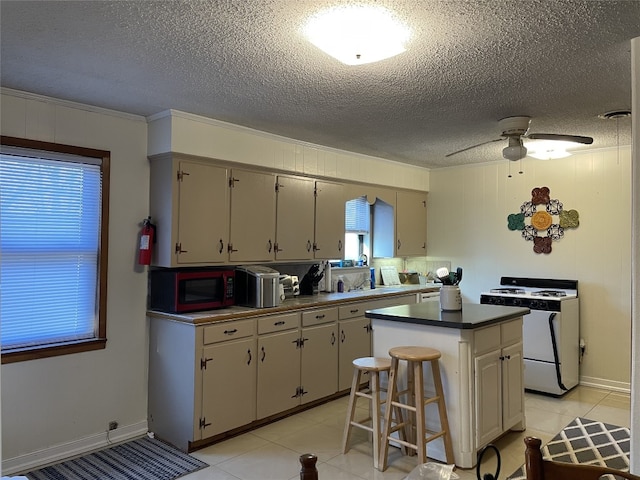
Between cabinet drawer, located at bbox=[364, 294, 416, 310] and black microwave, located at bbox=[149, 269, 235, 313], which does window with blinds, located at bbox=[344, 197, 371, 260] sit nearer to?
cabinet drawer, located at bbox=[364, 294, 416, 310]

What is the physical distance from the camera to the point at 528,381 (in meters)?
4.54

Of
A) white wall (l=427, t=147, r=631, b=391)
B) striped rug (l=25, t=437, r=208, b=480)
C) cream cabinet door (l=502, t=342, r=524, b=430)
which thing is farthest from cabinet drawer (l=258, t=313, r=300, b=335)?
white wall (l=427, t=147, r=631, b=391)

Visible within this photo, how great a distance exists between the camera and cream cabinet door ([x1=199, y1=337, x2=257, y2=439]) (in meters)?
3.34

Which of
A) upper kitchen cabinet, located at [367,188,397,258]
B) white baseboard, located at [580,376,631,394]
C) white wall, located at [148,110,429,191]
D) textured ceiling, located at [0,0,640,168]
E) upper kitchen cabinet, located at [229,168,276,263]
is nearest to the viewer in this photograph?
textured ceiling, located at [0,0,640,168]

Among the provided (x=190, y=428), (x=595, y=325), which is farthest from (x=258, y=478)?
(x=595, y=325)

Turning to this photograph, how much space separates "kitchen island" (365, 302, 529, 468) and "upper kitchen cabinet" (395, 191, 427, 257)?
7.29 feet

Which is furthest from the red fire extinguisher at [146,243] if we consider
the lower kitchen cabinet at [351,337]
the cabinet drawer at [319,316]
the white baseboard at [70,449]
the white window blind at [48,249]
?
the lower kitchen cabinet at [351,337]

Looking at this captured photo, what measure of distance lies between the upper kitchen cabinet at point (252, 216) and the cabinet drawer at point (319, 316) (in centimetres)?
60

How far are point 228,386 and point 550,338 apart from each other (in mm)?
2970

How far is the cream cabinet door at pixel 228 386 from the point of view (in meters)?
3.34

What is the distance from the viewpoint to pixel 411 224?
580 centimetres

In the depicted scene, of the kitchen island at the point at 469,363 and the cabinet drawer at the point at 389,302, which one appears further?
the cabinet drawer at the point at 389,302

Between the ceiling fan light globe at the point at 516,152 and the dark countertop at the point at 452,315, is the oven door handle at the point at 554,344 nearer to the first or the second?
the dark countertop at the point at 452,315

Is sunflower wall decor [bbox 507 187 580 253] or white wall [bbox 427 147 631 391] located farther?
sunflower wall decor [bbox 507 187 580 253]
